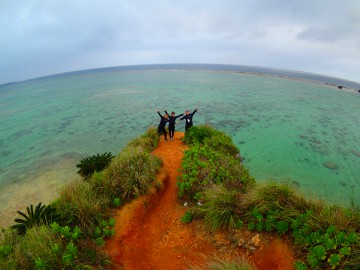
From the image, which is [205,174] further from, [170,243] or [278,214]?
[278,214]

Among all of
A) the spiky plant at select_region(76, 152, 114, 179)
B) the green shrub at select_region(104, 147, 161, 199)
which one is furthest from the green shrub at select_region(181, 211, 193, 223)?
the spiky plant at select_region(76, 152, 114, 179)

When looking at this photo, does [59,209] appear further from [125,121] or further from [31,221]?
[125,121]

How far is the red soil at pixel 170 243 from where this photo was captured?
5191 millimetres

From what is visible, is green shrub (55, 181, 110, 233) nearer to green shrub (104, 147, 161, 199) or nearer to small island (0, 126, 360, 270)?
small island (0, 126, 360, 270)

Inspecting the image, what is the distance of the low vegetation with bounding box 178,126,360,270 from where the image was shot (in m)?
4.18

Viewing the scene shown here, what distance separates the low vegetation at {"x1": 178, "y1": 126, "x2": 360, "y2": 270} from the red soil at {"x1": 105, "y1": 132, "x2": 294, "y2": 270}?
35 centimetres

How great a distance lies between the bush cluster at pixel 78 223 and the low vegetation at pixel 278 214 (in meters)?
2.08

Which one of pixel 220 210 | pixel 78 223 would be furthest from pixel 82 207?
pixel 220 210

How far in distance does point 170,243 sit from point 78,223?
2.85 metres

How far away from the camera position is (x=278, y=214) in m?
5.48

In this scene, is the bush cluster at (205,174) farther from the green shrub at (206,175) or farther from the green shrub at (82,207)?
the green shrub at (82,207)

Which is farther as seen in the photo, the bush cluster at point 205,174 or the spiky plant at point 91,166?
the spiky plant at point 91,166

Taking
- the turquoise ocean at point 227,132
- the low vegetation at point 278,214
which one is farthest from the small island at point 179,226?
the turquoise ocean at point 227,132

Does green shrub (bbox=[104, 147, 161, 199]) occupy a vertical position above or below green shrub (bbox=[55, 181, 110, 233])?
above
